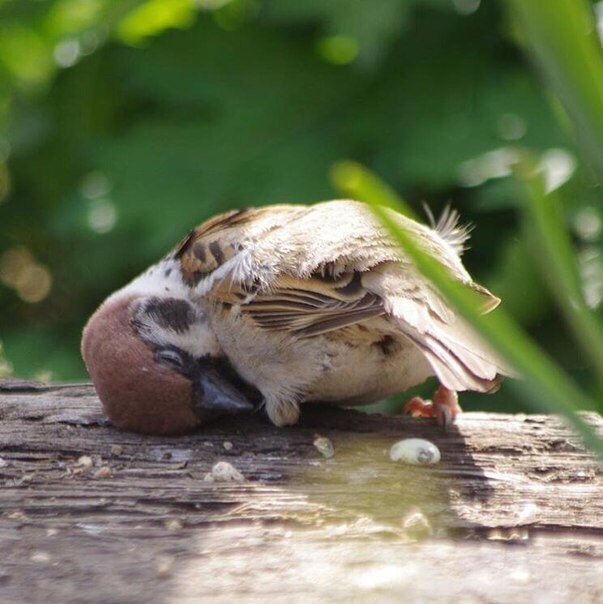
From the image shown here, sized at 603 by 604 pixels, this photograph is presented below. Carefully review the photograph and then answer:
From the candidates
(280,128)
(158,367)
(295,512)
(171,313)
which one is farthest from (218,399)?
(280,128)

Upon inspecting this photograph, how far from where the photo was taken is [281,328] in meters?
2.48

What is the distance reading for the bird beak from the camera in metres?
2.39

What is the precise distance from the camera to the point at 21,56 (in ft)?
15.1

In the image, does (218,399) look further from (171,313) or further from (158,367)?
(171,313)

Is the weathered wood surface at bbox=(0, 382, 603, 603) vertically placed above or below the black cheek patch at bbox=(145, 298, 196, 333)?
below

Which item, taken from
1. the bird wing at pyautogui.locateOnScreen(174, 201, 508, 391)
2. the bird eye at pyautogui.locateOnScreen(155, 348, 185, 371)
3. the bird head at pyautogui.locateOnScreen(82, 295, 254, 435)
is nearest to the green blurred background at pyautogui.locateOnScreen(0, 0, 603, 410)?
the bird wing at pyautogui.locateOnScreen(174, 201, 508, 391)

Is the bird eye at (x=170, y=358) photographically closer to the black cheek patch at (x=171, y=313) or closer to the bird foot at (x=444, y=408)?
the black cheek patch at (x=171, y=313)

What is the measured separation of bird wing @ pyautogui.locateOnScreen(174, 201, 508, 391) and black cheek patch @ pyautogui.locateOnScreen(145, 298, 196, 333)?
0.19 feet

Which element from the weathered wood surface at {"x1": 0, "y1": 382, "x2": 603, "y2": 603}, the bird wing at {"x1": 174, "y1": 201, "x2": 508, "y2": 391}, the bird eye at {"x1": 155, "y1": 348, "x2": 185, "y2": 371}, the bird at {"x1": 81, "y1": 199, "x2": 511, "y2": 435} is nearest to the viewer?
the weathered wood surface at {"x1": 0, "y1": 382, "x2": 603, "y2": 603}

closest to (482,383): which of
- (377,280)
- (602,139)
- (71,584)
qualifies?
(377,280)

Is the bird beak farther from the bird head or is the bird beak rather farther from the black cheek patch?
the black cheek patch

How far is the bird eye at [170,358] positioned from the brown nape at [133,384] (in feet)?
0.07

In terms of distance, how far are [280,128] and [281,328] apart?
53.2 inches

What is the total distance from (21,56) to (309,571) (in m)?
3.57
